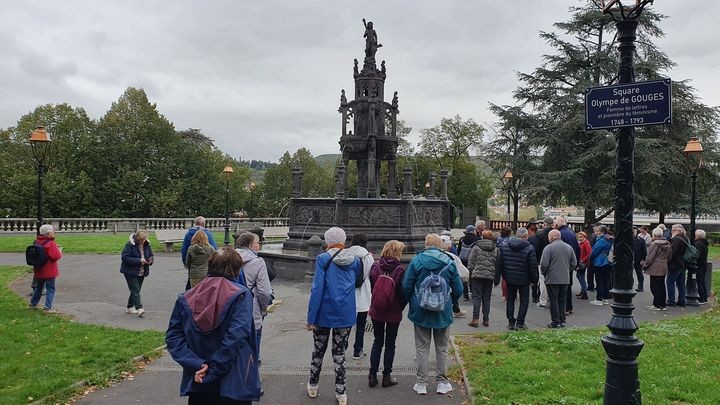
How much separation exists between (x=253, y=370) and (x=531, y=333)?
6.03 meters

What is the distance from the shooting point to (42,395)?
560cm

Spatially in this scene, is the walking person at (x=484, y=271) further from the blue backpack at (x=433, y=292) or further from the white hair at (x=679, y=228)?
the white hair at (x=679, y=228)

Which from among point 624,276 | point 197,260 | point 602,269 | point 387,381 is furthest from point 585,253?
point 197,260

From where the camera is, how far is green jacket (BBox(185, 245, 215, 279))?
7.79m

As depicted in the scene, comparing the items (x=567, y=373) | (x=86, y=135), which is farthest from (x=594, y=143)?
(x=86, y=135)

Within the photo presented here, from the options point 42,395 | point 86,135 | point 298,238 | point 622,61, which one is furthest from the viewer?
point 86,135

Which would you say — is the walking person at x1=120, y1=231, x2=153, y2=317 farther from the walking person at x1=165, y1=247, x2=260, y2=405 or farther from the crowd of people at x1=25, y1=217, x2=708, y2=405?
the walking person at x1=165, y1=247, x2=260, y2=405

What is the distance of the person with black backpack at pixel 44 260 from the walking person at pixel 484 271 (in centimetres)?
827

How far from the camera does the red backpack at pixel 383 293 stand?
6.00 metres

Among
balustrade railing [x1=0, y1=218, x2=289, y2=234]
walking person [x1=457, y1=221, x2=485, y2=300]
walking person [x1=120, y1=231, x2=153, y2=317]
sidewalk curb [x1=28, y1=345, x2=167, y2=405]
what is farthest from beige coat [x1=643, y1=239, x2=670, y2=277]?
balustrade railing [x1=0, y1=218, x2=289, y2=234]

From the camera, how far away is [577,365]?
21.5 ft

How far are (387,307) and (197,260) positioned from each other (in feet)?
11.4

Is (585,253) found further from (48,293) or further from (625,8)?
(48,293)

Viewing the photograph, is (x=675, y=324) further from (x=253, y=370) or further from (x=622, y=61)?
(x=253, y=370)
